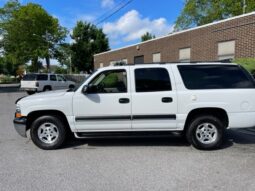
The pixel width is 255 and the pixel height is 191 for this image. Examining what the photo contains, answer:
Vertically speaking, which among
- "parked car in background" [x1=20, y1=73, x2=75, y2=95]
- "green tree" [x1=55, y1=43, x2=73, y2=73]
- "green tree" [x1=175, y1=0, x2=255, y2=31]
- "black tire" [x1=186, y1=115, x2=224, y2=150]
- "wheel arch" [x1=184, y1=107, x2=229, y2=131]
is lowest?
"black tire" [x1=186, y1=115, x2=224, y2=150]

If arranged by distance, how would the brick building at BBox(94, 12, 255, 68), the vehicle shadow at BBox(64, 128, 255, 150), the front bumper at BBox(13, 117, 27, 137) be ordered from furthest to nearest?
the brick building at BBox(94, 12, 255, 68) < the vehicle shadow at BBox(64, 128, 255, 150) < the front bumper at BBox(13, 117, 27, 137)

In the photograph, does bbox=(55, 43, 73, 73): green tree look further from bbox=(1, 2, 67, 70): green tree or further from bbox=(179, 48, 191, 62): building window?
bbox=(179, 48, 191, 62): building window

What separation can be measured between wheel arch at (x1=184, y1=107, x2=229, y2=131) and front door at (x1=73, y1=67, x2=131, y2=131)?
4.37ft

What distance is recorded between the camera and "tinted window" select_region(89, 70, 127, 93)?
616cm

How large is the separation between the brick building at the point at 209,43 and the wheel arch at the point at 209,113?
31.3ft

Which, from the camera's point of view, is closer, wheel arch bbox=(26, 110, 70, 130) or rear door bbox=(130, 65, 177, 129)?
rear door bbox=(130, 65, 177, 129)

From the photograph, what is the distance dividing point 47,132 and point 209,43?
13.8 meters

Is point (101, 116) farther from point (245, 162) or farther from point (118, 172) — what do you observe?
point (245, 162)

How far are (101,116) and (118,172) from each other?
5.16 ft

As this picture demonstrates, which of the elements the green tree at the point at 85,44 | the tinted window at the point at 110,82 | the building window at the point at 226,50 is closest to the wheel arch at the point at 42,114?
the tinted window at the point at 110,82

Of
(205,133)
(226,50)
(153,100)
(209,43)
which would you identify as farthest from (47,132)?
(209,43)

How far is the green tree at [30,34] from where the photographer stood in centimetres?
3694

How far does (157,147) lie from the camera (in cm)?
641

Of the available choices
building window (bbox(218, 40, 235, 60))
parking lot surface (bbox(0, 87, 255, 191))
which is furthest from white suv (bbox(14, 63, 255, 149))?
building window (bbox(218, 40, 235, 60))
